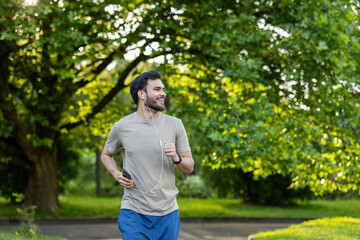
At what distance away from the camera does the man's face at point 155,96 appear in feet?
13.3

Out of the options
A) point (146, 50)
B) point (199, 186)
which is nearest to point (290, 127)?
point (146, 50)

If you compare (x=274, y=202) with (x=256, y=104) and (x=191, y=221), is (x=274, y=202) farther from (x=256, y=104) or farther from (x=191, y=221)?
(x=256, y=104)

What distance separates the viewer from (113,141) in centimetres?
429

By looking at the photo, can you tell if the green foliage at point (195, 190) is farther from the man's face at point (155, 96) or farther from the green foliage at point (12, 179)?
the man's face at point (155, 96)

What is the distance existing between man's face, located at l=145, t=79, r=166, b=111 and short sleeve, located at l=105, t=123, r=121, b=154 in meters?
0.37

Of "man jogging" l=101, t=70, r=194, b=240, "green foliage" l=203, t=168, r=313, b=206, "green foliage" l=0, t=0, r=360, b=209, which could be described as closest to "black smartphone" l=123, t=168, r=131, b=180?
"man jogging" l=101, t=70, r=194, b=240

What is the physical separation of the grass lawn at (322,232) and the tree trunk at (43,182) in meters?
8.61

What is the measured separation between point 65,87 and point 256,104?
6.32m

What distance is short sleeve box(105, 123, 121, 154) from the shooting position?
4.22m

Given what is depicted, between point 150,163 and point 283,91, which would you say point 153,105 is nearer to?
point 150,163

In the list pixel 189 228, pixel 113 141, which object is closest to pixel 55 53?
pixel 189 228

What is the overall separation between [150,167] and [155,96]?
0.57 metres

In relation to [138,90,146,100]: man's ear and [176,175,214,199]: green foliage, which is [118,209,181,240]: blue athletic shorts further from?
[176,175,214,199]: green foliage

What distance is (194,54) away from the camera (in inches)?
515
